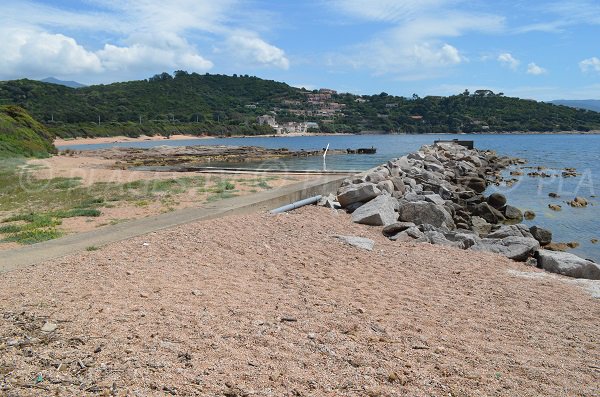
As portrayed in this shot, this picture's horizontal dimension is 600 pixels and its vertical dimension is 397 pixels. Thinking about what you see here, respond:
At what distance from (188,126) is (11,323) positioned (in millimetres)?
102658

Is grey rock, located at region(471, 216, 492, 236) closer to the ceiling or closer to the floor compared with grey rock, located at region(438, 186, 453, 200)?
closer to the floor

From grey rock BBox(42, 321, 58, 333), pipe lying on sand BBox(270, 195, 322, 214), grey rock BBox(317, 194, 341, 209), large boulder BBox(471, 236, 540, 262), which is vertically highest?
grey rock BBox(42, 321, 58, 333)

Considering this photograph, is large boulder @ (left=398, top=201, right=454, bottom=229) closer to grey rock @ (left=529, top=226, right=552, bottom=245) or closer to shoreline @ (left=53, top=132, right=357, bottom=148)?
grey rock @ (left=529, top=226, right=552, bottom=245)

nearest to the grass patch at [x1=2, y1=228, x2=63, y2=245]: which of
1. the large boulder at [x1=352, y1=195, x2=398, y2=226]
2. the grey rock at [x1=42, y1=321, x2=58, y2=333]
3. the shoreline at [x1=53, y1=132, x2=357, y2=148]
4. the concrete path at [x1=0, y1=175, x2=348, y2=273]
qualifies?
the concrete path at [x1=0, y1=175, x2=348, y2=273]

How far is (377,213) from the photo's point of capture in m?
9.62

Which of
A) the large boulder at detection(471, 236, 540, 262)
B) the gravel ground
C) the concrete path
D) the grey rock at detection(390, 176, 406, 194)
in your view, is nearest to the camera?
the gravel ground

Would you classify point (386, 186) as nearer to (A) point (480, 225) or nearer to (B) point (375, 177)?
(B) point (375, 177)

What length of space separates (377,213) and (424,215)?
151 cm

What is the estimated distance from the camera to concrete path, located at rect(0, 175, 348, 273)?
6.29 m

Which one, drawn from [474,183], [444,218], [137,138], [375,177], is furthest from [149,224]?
[137,138]

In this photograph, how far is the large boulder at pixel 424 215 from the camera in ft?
34.4

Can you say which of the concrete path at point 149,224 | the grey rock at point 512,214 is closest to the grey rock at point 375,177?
the concrete path at point 149,224

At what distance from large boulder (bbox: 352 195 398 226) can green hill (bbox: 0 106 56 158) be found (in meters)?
21.5

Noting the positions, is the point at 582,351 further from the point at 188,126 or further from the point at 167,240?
the point at 188,126
